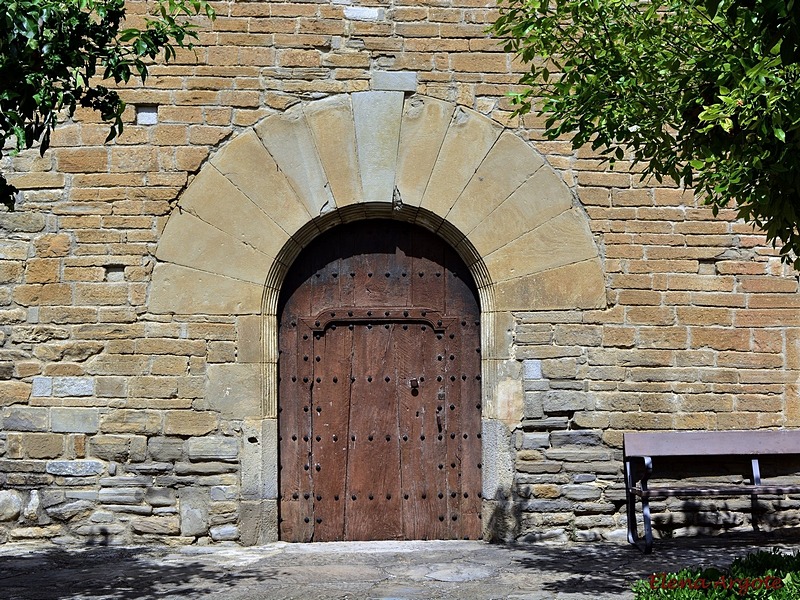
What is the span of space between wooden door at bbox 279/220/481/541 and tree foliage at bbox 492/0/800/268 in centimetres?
216

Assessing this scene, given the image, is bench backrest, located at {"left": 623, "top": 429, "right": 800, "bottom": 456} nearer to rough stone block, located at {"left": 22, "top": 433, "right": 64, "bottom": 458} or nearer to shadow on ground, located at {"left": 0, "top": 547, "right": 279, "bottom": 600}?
shadow on ground, located at {"left": 0, "top": 547, "right": 279, "bottom": 600}

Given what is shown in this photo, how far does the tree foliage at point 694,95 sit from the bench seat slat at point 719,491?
2057 mm

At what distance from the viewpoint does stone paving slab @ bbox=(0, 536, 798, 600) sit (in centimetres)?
519

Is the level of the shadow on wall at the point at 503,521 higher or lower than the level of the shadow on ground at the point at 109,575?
higher

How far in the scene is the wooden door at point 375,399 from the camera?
678cm

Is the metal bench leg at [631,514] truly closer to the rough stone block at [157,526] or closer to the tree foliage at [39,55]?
the rough stone block at [157,526]

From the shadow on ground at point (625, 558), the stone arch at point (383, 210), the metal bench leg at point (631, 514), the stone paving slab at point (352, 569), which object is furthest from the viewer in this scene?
the stone arch at point (383, 210)

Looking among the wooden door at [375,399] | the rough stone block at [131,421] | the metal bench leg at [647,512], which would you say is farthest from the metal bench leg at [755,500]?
the rough stone block at [131,421]

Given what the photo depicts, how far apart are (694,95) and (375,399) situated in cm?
314

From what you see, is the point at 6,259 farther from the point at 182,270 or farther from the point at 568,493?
the point at 568,493

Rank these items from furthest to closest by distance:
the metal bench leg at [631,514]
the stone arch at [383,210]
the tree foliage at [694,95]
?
the stone arch at [383,210] → the metal bench leg at [631,514] → the tree foliage at [694,95]

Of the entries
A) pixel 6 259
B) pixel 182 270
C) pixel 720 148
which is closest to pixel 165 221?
pixel 182 270

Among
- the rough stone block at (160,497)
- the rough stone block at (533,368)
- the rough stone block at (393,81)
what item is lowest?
the rough stone block at (160,497)

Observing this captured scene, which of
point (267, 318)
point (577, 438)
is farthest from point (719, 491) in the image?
point (267, 318)
